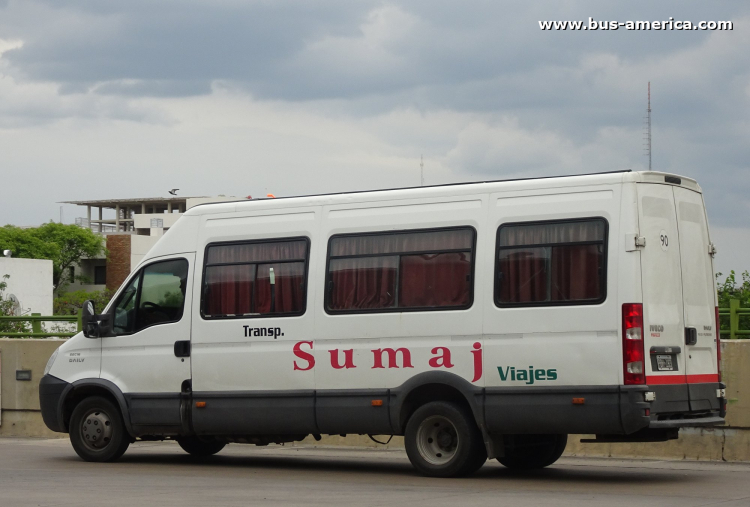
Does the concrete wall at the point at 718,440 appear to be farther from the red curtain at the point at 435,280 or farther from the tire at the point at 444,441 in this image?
the red curtain at the point at 435,280

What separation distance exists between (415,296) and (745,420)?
470 cm

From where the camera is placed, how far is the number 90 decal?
10810mm

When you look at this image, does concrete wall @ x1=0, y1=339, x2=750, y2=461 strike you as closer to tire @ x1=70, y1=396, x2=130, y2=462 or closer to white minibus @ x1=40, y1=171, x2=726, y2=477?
white minibus @ x1=40, y1=171, x2=726, y2=477

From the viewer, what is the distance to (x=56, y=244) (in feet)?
372

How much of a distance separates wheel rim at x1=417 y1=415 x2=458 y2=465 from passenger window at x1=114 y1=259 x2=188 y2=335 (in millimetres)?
3276

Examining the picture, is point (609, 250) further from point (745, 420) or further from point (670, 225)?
point (745, 420)

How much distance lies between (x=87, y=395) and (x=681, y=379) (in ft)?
23.0

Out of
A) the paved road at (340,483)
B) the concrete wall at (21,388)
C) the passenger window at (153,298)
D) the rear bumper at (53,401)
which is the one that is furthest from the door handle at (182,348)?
the concrete wall at (21,388)

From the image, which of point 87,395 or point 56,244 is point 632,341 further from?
point 56,244

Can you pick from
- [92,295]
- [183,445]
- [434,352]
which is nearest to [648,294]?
[434,352]

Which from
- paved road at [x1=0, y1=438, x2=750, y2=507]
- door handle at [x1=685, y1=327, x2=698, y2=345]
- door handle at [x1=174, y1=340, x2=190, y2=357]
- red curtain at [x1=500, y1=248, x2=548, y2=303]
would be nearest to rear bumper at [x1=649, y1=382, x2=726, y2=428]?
door handle at [x1=685, y1=327, x2=698, y2=345]

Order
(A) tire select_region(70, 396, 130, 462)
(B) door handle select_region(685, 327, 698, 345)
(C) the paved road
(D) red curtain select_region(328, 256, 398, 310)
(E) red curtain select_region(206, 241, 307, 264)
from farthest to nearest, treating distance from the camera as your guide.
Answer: (A) tire select_region(70, 396, 130, 462) < (E) red curtain select_region(206, 241, 307, 264) < (D) red curtain select_region(328, 256, 398, 310) < (B) door handle select_region(685, 327, 698, 345) < (C) the paved road

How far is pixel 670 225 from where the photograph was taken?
36.2 ft

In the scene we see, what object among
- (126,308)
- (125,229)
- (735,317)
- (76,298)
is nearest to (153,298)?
(126,308)
